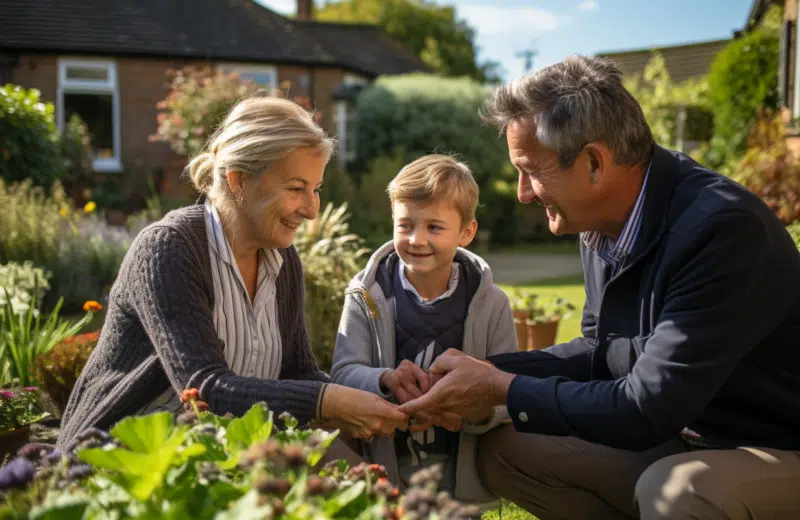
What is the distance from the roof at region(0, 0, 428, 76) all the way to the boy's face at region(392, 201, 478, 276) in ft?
59.9

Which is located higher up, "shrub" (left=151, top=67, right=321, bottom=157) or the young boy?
"shrub" (left=151, top=67, right=321, bottom=157)

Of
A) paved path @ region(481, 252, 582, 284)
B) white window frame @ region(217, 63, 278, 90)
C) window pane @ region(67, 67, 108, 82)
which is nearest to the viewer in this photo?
paved path @ region(481, 252, 582, 284)

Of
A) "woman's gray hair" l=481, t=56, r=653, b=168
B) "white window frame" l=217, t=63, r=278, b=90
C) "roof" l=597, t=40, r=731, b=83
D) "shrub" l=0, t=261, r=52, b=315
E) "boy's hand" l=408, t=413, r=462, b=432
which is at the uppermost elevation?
"roof" l=597, t=40, r=731, b=83

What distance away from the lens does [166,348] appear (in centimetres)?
262

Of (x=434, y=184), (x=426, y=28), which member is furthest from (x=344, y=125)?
(x=426, y=28)

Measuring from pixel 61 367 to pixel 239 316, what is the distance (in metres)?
1.65

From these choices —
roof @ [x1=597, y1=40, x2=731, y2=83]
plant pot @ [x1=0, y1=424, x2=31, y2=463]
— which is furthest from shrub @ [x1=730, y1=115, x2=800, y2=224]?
roof @ [x1=597, y1=40, x2=731, y2=83]

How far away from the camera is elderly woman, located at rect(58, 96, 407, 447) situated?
2625 mm

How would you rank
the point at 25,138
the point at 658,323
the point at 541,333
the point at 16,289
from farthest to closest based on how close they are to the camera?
1. the point at 25,138
2. the point at 541,333
3. the point at 16,289
4. the point at 658,323

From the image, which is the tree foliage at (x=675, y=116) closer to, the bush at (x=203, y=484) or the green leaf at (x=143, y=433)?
the bush at (x=203, y=484)

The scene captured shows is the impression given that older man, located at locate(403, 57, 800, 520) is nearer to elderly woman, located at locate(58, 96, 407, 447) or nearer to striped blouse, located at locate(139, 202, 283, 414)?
elderly woman, located at locate(58, 96, 407, 447)

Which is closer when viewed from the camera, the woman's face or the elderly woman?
the elderly woman

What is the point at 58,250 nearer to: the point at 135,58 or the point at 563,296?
the point at 563,296

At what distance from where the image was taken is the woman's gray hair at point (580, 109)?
2518 mm
